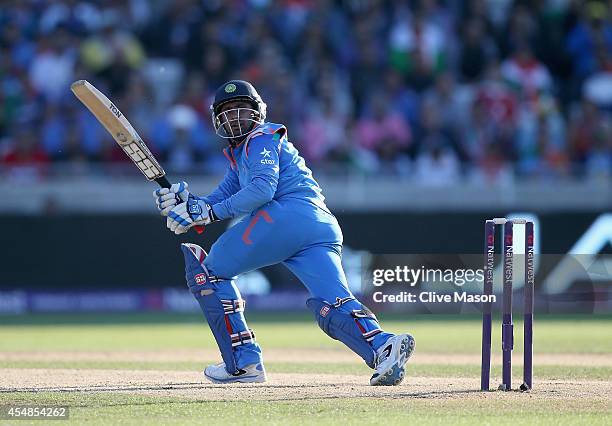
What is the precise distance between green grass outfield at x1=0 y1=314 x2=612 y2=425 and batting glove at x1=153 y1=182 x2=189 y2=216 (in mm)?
1164

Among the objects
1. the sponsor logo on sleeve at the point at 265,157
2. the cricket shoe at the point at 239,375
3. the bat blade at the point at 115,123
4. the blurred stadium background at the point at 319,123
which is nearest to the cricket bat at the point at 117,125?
the bat blade at the point at 115,123

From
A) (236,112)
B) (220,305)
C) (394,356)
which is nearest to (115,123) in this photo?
(236,112)

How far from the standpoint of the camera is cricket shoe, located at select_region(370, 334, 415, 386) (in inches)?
273

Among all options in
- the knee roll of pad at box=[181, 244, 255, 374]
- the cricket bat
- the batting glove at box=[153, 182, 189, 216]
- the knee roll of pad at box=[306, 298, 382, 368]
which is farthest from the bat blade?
the knee roll of pad at box=[306, 298, 382, 368]

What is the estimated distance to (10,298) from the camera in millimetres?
15172

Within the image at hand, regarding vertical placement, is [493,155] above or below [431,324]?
above

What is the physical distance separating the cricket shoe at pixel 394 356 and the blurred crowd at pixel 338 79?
7.96 meters

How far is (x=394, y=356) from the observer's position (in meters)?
6.96

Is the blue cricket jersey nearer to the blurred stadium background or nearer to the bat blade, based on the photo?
the bat blade

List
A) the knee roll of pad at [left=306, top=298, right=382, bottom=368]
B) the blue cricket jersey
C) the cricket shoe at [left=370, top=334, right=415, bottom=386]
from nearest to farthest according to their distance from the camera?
the cricket shoe at [left=370, top=334, right=415, bottom=386]
the knee roll of pad at [left=306, top=298, right=382, bottom=368]
the blue cricket jersey

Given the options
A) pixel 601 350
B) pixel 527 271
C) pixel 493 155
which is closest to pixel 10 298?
pixel 493 155

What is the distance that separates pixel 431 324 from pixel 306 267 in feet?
22.7

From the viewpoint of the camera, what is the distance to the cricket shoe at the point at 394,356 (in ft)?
22.8

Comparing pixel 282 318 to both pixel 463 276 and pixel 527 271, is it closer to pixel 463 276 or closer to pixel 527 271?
pixel 463 276
